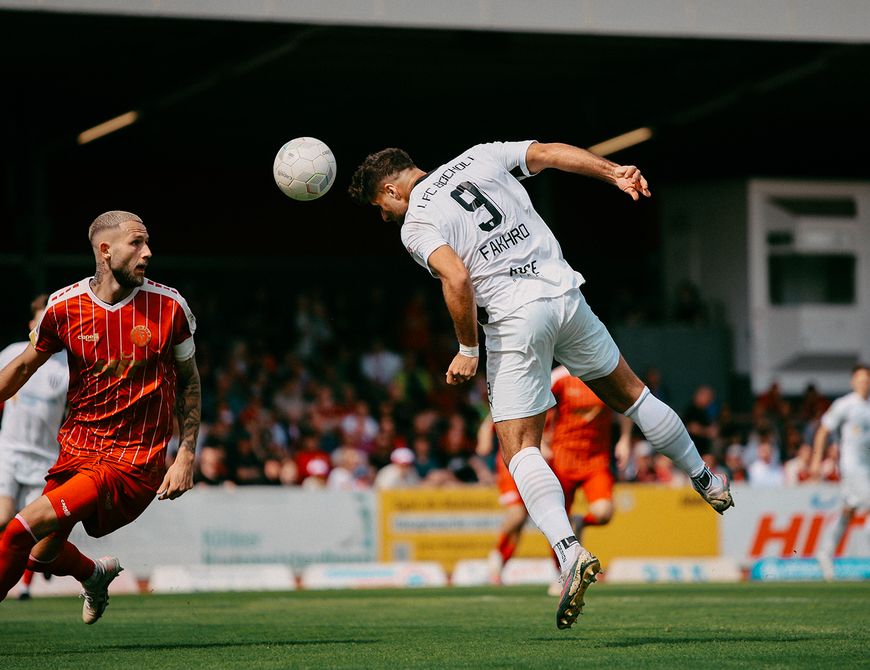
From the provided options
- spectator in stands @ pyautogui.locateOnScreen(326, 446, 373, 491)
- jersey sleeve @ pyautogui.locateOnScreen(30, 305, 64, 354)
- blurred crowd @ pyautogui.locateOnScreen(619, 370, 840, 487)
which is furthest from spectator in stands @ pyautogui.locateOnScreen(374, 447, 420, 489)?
jersey sleeve @ pyautogui.locateOnScreen(30, 305, 64, 354)

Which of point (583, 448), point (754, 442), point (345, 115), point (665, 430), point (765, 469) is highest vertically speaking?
point (345, 115)

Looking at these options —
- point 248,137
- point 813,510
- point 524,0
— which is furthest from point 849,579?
point 248,137

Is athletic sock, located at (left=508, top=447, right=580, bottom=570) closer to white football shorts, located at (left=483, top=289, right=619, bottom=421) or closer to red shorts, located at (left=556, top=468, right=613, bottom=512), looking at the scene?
white football shorts, located at (left=483, top=289, right=619, bottom=421)

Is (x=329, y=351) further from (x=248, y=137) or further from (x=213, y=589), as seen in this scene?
(x=213, y=589)

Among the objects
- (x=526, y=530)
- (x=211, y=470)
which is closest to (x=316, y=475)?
(x=211, y=470)

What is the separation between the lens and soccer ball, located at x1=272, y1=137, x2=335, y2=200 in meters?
8.33

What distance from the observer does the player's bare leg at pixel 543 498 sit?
657 centimetres

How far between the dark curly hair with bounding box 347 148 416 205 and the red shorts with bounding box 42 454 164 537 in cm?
180

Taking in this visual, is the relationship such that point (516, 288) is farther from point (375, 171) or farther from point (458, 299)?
point (375, 171)

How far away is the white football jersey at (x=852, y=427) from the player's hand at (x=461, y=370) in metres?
11.2

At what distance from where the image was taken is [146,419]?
729 cm

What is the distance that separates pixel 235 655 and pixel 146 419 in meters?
1.30

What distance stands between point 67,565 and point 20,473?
475 cm

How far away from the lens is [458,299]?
22.5 ft
